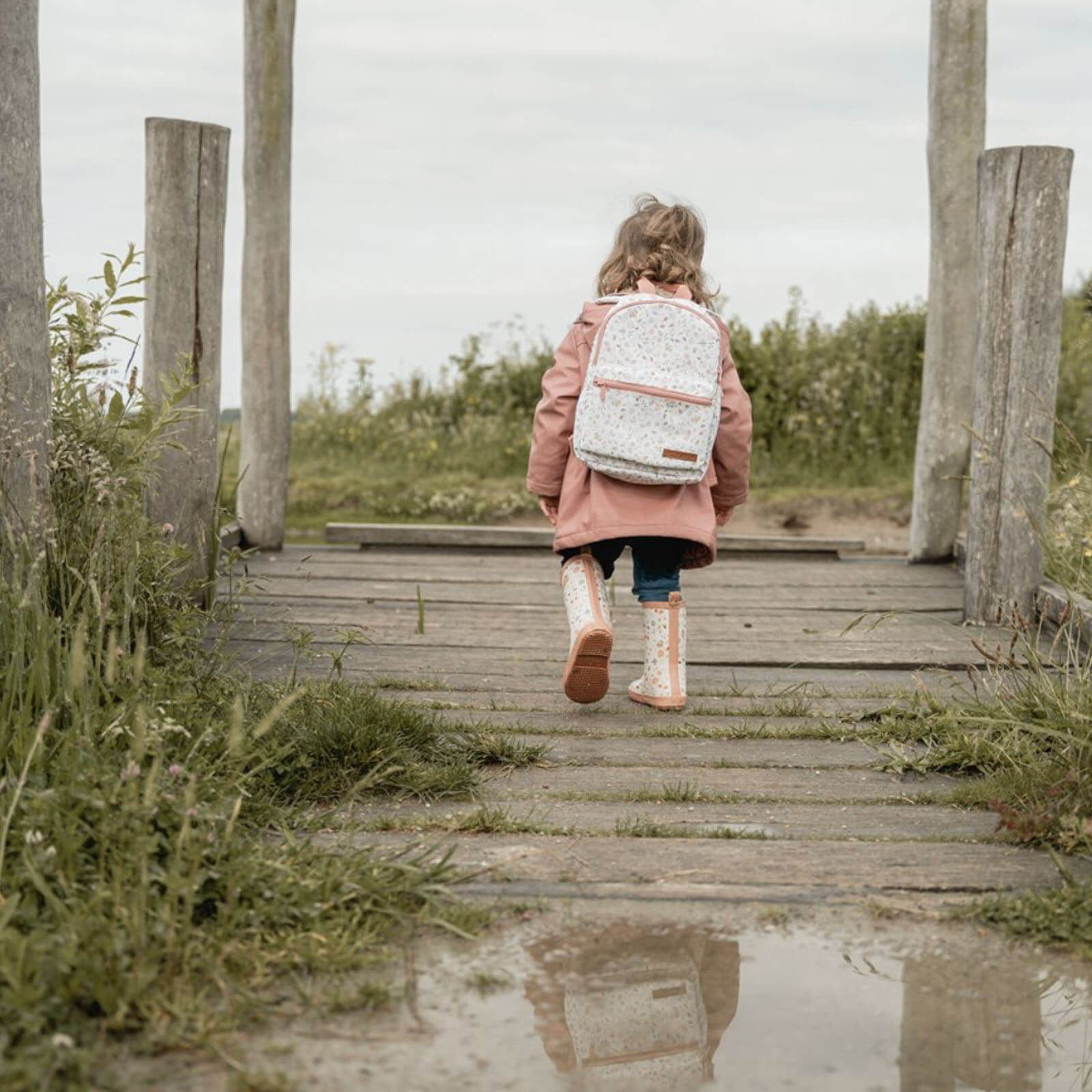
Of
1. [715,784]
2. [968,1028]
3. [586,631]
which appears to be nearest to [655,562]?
[586,631]

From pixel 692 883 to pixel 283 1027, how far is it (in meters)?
1.03

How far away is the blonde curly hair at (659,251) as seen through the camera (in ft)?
16.6

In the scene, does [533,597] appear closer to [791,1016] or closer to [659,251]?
[659,251]

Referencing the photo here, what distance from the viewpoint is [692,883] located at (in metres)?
3.26

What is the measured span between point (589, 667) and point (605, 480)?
61 cm

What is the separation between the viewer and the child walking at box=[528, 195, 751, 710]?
4781 millimetres

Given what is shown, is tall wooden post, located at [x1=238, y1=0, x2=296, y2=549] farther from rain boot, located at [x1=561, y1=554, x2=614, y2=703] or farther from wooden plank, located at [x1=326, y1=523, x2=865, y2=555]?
rain boot, located at [x1=561, y1=554, x2=614, y2=703]

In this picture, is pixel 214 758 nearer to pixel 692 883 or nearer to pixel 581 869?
pixel 581 869

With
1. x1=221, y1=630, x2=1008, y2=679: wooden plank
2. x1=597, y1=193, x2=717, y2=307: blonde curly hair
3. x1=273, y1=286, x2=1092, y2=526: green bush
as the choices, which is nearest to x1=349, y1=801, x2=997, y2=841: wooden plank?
x1=221, y1=630, x2=1008, y2=679: wooden plank

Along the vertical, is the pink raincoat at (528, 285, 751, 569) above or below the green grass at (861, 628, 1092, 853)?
above

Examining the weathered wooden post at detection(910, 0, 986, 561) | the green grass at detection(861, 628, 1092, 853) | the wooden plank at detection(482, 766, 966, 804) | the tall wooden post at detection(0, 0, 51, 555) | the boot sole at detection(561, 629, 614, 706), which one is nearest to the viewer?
the green grass at detection(861, 628, 1092, 853)

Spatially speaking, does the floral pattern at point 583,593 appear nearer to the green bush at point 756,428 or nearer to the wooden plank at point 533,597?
the wooden plank at point 533,597

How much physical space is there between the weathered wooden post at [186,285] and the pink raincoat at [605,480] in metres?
1.75

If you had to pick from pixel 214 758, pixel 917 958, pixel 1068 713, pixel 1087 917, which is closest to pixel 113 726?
pixel 214 758
